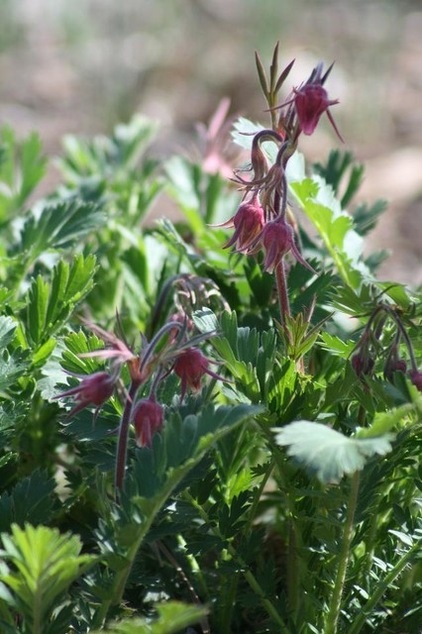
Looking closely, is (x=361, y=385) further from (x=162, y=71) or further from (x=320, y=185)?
(x=162, y=71)

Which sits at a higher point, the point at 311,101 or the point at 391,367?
the point at 311,101

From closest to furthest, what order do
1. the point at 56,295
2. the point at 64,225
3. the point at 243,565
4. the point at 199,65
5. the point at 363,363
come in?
the point at 363,363, the point at 243,565, the point at 56,295, the point at 64,225, the point at 199,65

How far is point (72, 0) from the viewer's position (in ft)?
24.1

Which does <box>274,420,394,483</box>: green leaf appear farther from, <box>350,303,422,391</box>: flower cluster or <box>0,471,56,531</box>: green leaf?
<box>0,471,56,531</box>: green leaf

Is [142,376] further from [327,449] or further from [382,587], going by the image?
[382,587]

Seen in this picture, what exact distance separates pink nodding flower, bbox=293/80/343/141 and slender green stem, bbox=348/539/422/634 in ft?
1.92

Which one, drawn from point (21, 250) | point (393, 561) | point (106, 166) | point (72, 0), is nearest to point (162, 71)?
point (72, 0)

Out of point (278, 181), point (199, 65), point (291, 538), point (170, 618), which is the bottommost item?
point (170, 618)

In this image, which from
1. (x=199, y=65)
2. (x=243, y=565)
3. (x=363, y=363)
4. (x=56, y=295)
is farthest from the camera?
(x=199, y=65)

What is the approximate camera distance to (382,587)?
1393mm

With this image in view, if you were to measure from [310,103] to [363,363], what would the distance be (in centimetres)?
34

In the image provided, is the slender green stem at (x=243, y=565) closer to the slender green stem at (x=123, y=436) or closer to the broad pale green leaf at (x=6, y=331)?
the slender green stem at (x=123, y=436)

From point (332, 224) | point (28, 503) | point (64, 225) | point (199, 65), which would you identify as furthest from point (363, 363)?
point (199, 65)

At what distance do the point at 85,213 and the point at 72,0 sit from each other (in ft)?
19.1
